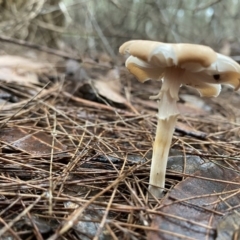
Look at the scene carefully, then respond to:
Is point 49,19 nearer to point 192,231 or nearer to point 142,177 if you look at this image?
point 142,177

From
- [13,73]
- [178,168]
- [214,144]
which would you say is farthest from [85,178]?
[13,73]

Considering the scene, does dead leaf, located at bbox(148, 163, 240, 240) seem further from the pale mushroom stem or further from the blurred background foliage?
the blurred background foliage

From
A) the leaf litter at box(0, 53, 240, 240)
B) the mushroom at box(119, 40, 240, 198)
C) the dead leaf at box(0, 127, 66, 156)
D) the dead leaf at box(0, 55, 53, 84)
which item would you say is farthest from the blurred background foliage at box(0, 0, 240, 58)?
the mushroom at box(119, 40, 240, 198)

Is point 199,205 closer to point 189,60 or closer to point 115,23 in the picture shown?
point 189,60

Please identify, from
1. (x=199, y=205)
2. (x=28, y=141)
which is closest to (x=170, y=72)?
(x=199, y=205)

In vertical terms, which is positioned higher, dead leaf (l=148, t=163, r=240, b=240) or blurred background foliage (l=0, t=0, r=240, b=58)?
blurred background foliage (l=0, t=0, r=240, b=58)

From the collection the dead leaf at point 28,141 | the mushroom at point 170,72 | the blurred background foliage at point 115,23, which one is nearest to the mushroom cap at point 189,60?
the mushroom at point 170,72
